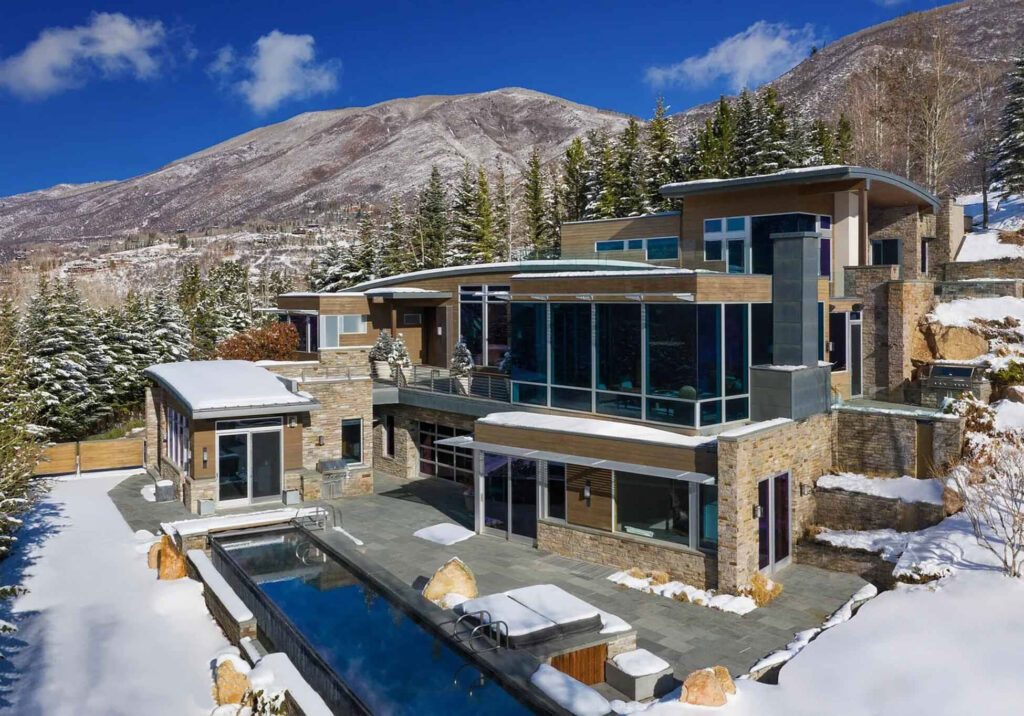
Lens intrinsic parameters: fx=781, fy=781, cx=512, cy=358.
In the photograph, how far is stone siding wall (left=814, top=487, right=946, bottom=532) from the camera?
14258mm

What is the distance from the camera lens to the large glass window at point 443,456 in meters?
22.2

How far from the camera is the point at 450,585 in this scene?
12.6 m

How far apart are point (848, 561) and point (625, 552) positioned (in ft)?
13.1

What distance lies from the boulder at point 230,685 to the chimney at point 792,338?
1031 centimetres

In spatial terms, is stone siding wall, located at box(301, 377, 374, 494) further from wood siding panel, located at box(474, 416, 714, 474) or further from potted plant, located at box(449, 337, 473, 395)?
wood siding panel, located at box(474, 416, 714, 474)

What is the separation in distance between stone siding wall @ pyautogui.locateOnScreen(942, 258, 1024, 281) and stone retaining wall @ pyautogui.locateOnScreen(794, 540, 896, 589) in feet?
41.9

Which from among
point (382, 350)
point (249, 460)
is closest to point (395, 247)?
point (382, 350)

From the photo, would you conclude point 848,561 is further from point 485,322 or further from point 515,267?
point 485,322

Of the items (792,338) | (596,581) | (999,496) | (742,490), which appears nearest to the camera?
(999,496)

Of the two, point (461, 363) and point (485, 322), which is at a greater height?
point (485, 322)

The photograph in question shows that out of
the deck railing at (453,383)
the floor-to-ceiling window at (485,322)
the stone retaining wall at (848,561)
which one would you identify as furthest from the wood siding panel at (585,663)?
the floor-to-ceiling window at (485,322)

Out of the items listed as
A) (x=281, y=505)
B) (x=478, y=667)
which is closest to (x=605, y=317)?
(x=478, y=667)

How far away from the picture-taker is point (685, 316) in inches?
581

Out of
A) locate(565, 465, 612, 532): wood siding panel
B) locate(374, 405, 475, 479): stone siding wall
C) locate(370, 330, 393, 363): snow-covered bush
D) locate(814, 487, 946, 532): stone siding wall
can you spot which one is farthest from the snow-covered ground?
locate(370, 330, 393, 363): snow-covered bush
